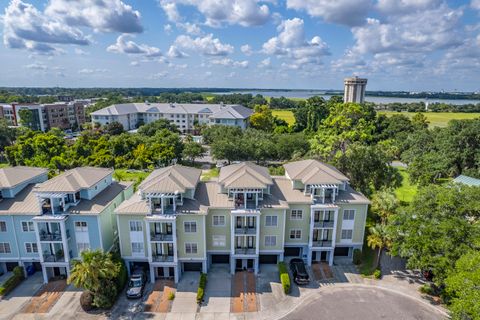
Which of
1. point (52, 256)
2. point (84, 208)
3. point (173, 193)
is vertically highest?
point (173, 193)

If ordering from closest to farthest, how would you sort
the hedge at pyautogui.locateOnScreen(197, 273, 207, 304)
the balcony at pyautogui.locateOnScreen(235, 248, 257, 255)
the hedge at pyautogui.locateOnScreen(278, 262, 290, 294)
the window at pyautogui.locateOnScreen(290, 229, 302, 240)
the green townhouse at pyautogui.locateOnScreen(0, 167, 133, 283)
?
the hedge at pyautogui.locateOnScreen(197, 273, 207, 304)
the hedge at pyautogui.locateOnScreen(278, 262, 290, 294)
the green townhouse at pyautogui.locateOnScreen(0, 167, 133, 283)
the balcony at pyautogui.locateOnScreen(235, 248, 257, 255)
the window at pyautogui.locateOnScreen(290, 229, 302, 240)

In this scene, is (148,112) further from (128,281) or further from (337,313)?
(337,313)

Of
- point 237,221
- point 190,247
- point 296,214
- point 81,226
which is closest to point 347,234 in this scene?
point 296,214

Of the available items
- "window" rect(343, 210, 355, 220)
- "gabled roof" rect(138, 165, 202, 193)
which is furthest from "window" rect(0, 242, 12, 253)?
"window" rect(343, 210, 355, 220)

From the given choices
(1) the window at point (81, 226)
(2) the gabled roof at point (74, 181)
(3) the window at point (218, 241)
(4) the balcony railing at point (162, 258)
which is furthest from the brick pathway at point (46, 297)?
(3) the window at point (218, 241)

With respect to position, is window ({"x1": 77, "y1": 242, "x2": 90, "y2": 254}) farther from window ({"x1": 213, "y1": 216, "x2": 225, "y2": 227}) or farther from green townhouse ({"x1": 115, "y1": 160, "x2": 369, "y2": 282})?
window ({"x1": 213, "y1": 216, "x2": 225, "y2": 227})

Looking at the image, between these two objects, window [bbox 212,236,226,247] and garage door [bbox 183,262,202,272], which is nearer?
window [bbox 212,236,226,247]

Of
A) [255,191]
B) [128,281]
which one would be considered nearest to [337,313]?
[255,191]
